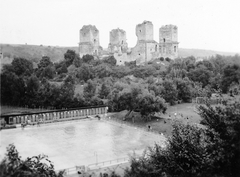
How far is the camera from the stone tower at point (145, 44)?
56.7 meters

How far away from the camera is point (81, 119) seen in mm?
30359

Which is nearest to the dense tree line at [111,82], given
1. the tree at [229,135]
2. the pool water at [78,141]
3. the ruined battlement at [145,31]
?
the pool water at [78,141]

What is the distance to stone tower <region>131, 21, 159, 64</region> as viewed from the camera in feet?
186

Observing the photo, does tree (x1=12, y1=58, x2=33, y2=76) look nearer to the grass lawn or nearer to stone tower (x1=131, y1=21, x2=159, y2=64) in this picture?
the grass lawn

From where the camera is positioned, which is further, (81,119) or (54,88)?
(54,88)

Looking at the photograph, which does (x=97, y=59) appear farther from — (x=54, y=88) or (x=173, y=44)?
(x=54, y=88)

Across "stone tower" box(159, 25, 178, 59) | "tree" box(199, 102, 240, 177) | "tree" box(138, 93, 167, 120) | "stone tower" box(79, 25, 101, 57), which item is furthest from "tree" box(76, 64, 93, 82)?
"tree" box(199, 102, 240, 177)

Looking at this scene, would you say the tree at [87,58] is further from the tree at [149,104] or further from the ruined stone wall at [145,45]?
the tree at [149,104]

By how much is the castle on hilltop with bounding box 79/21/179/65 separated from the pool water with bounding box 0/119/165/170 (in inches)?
1216

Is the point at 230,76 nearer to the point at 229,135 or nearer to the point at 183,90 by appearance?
the point at 183,90

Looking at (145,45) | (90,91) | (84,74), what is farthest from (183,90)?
(145,45)

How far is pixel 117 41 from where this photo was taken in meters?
62.6

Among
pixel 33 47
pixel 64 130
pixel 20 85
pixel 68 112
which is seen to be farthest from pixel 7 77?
pixel 33 47

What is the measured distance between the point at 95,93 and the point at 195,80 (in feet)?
49.1
